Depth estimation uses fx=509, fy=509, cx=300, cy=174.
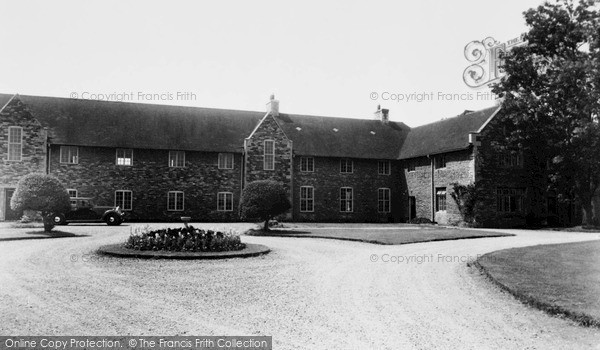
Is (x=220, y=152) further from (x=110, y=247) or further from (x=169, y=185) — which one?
(x=110, y=247)

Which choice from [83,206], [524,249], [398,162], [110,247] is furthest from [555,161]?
[83,206]

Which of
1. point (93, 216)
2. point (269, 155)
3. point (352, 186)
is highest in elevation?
point (269, 155)

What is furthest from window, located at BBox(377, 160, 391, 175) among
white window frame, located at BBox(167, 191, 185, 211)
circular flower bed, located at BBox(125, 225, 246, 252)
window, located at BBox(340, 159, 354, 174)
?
circular flower bed, located at BBox(125, 225, 246, 252)

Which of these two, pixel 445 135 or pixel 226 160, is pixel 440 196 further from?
pixel 226 160

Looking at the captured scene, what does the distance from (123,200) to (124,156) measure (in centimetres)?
333

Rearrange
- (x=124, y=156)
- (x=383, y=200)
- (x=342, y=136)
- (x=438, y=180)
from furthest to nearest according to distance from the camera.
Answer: (x=342, y=136) → (x=383, y=200) → (x=438, y=180) → (x=124, y=156)

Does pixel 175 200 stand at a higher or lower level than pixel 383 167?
lower

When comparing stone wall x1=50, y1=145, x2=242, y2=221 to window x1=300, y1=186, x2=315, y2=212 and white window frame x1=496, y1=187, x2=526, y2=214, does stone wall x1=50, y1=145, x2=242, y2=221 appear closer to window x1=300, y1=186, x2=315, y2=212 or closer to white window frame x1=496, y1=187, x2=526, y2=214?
window x1=300, y1=186, x2=315, y2=212

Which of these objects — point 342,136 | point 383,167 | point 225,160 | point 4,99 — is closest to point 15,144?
point 4,99

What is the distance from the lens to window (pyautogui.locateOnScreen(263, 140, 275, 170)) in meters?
40.8

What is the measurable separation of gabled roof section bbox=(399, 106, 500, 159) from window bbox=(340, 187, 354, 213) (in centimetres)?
560

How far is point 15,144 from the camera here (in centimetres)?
3634

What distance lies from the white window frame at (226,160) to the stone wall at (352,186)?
5.23 meters

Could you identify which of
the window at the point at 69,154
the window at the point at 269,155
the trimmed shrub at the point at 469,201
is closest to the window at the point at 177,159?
the window at the point at 269,155
